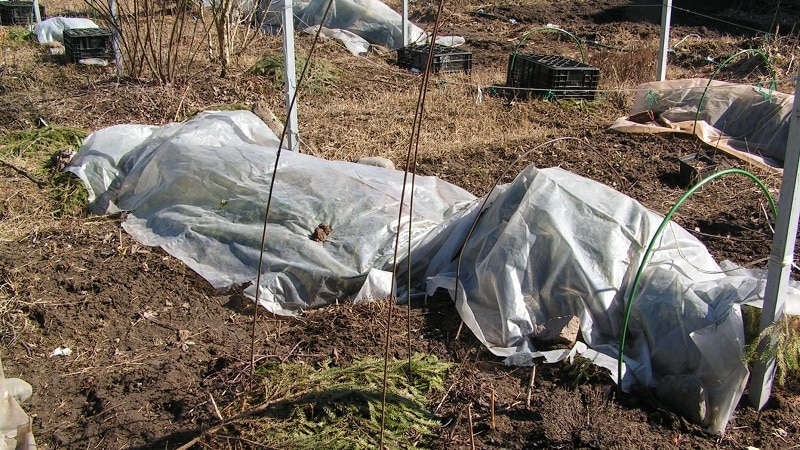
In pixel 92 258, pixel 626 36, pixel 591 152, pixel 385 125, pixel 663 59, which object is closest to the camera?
pixel 92 258

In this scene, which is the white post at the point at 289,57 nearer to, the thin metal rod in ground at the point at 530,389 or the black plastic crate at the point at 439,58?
the thin metal rod in ground at the point at 530,389

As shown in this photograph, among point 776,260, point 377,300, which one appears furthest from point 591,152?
point 776,260

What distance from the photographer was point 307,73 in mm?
8367

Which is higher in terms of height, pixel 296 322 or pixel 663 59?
pixel 663 59

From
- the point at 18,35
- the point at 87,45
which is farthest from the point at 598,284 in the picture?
the point at 18,35

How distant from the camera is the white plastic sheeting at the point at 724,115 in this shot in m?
6.46

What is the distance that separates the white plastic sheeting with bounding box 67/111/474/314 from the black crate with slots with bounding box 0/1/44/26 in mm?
6735

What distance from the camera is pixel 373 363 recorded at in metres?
3.39

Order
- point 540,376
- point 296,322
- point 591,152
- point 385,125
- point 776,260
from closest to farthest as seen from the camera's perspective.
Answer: point 776,260
point 540,376
point 296,322
point 591,152
point 385,125

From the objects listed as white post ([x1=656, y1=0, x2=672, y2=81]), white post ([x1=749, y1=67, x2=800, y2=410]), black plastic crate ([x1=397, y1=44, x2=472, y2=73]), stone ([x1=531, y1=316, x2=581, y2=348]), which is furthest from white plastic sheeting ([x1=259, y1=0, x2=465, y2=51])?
white post ([x1=749, y1=67, x2=800, y2=410])

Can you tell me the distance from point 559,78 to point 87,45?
5168 mm

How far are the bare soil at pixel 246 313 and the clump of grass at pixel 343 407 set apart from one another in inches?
3.7

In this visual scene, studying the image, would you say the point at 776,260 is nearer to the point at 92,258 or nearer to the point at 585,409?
the point at 585,409

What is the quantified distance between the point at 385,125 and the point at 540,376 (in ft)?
12.9
